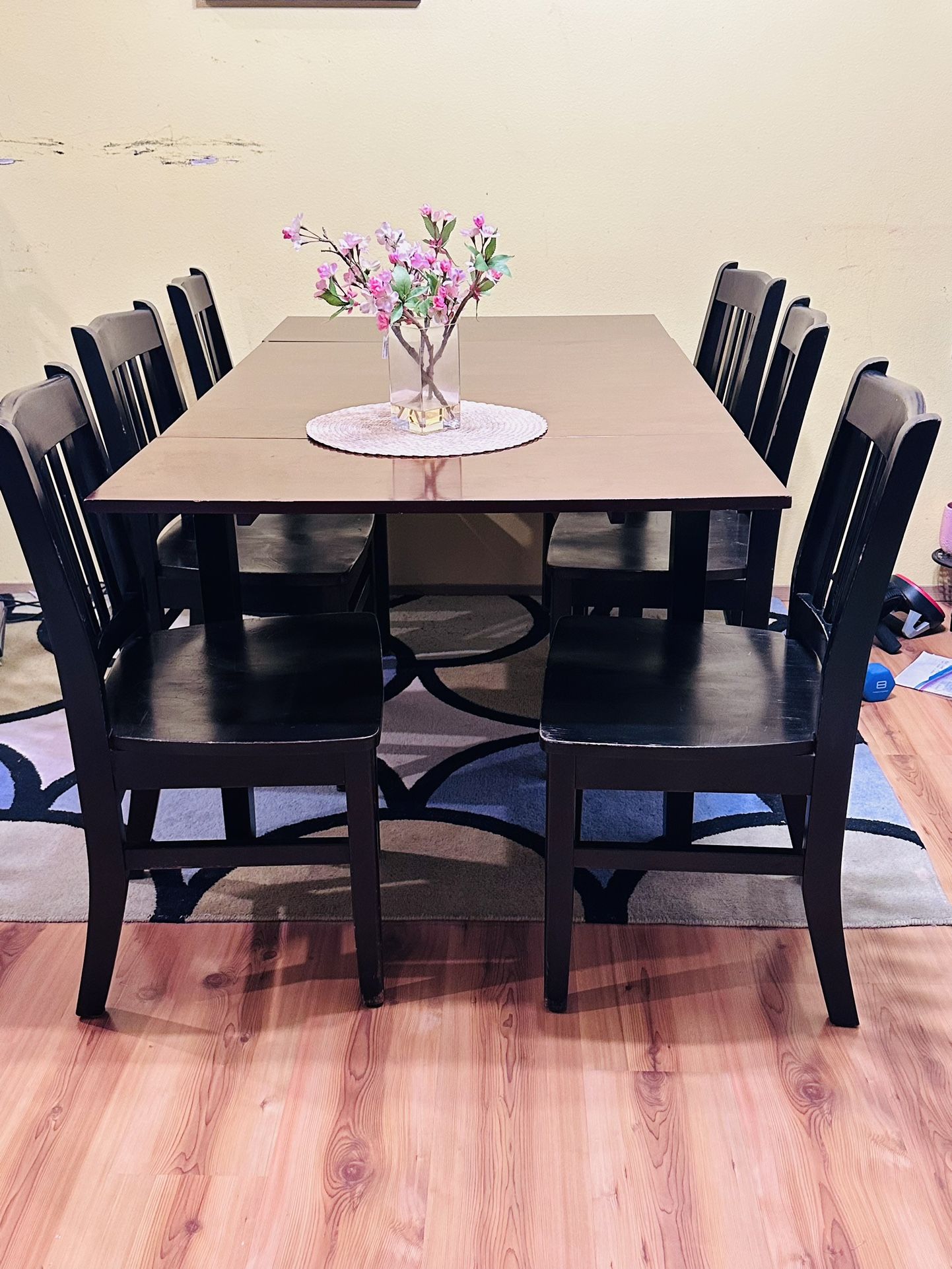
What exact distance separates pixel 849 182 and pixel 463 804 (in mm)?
1899

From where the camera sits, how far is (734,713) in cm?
153

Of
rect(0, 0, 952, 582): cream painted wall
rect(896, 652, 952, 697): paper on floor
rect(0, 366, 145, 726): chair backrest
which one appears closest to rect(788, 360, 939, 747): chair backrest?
rect(0, 366, 145, 726): chair backrest

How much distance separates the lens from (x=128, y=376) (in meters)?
2.08

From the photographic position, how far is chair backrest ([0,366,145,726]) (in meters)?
1.35

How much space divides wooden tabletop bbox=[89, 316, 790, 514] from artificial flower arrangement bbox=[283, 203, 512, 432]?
18cm

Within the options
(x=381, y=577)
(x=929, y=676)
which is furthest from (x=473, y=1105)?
(x=929, y=676)

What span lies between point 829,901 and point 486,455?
0.78 meters

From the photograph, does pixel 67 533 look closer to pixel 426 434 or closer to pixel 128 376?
pixel 426 434

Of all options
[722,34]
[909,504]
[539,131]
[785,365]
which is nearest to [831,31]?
[722,34]

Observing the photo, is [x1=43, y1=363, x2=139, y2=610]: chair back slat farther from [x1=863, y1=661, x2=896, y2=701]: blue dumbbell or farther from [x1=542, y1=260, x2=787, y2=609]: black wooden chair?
[x1=863, y1=661, x2=896, y2=701]: blue dumbbell

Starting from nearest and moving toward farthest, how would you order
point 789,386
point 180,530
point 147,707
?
point 147,707, point 789,386, point 180,530

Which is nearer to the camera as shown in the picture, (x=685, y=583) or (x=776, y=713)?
(x=776, y=713)

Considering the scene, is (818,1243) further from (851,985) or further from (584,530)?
(584,530)

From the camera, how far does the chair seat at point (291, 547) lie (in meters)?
2.07
